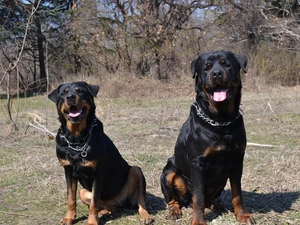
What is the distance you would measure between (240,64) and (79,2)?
74.3 feet

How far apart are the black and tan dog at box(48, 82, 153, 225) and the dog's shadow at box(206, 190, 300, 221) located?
100 centimetres

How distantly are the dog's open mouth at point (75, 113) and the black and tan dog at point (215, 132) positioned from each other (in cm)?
116

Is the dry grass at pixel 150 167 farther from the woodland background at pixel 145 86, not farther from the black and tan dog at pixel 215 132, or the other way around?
the black and tan dog at pixel 215 132

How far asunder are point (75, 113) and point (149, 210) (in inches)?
59.2

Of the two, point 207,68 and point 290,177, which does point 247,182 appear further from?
point 207,68

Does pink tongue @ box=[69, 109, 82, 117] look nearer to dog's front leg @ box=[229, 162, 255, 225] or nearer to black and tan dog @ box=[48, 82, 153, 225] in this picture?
black and tan dog @ box=[48, 82, 153, 225]

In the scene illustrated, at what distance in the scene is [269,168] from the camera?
21.1 feet

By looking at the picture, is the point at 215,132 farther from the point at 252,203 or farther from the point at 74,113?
the point at 74,113

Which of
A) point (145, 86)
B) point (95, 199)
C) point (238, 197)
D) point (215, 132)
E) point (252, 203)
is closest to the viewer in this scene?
point (215, 132)

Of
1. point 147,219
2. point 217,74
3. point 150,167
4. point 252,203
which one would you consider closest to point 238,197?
point 252,203

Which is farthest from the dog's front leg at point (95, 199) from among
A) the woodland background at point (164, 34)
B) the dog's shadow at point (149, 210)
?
the woodland background at point (164, 34)

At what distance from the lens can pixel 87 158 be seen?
14.7 feet

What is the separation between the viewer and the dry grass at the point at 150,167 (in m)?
4.88

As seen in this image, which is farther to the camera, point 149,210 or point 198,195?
point 149,210
